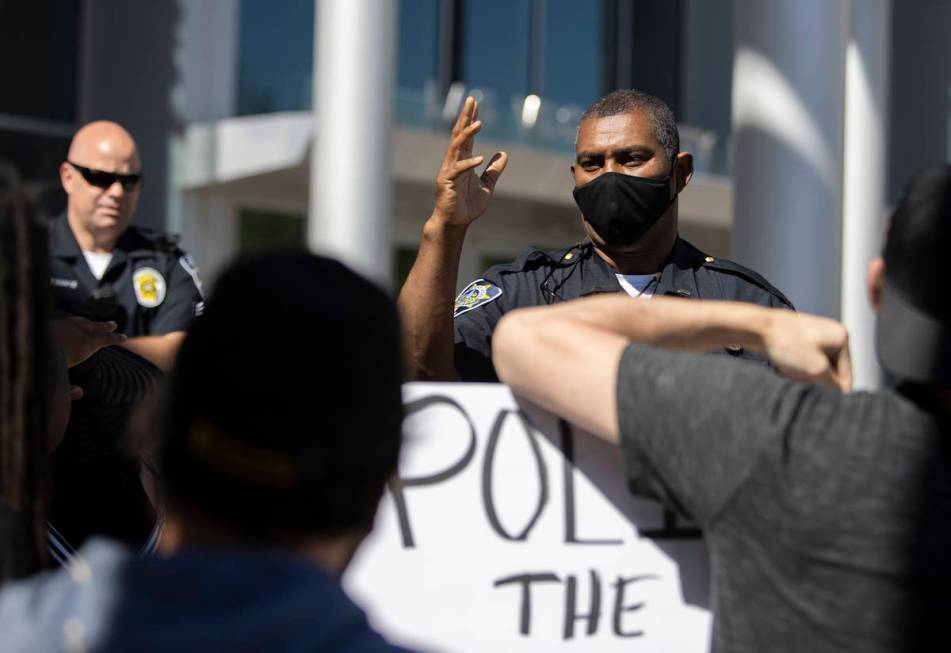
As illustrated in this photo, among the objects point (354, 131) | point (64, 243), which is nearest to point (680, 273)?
point (64, 243)

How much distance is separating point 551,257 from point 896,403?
1472 mm

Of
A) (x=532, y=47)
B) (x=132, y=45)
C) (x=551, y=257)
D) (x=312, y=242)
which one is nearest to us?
(x=551, y=257)

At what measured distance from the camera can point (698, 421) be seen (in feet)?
4.70

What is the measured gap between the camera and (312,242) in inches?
266

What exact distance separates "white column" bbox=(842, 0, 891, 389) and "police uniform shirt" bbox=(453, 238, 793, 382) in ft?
18.4

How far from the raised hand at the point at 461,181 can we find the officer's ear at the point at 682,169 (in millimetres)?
500

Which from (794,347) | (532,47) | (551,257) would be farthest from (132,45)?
(794,347)

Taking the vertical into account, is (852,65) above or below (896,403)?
above

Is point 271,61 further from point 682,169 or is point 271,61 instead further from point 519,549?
point 519,549

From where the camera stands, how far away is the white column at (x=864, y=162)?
26.7 ft

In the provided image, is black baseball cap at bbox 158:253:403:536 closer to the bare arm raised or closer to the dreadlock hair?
the dreadlock hair

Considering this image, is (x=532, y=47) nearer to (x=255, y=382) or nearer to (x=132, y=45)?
(x=132, y=45)

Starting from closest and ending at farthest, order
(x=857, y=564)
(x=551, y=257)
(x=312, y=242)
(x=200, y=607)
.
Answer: (x=200, y=607)
(x=857, y=564)
(x=551, y=257)
(x=312, y=242)

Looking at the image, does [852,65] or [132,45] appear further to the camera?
[132,45]
